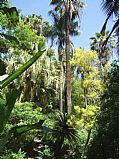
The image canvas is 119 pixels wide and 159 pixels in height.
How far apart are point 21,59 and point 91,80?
5817mm

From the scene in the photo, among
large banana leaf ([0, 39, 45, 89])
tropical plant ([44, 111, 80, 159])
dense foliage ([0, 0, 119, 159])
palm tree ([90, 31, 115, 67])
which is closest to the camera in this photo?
large banana leaf ([0, 39, 45, 89])

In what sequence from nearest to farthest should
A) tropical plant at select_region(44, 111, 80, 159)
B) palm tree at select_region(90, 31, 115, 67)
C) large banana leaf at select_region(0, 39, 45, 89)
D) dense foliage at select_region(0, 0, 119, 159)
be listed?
large banana leaf at select_region(0, 39, 45, 89) → dense foliage at select_region(0, 0, 119, 159) → tropical plant at select_region(44, 111, 80, 159) → palm tree at select_region(90, 31, 115, 67)

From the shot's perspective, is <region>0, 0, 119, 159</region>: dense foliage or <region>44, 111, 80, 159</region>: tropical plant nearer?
<region>0, 0, 119, 159</region>: dense foliage

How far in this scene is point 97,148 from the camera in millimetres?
13695

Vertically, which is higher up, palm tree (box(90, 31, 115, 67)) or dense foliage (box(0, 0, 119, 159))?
palm tree (box(90, 31, 115, 67))

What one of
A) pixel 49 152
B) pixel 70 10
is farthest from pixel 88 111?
pixel 70 10

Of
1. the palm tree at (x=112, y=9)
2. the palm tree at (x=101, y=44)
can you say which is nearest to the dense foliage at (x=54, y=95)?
the palm tree at (x=112, y=9)

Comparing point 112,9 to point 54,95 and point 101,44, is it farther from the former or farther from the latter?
point 101,44

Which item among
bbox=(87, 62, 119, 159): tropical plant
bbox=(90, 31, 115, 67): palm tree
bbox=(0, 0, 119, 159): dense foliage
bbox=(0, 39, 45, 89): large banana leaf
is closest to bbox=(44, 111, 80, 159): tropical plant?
bbox=(0, 0, 119, 159): dense foliage

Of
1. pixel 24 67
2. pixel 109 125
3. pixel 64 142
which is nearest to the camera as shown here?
pixel 24 67

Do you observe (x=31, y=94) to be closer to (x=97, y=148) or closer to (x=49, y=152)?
(x=49, y=152)

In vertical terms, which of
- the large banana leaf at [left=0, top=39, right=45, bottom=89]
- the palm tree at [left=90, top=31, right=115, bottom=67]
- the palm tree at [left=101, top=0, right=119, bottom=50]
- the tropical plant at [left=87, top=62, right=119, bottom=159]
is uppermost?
the palm tree at [left=90, top=31, right=115, bottom=67]

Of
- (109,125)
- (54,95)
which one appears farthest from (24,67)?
(54,95)

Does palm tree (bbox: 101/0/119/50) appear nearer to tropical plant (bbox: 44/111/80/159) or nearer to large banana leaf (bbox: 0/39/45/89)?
tropical plant (bbox: 44/111/80/159)
